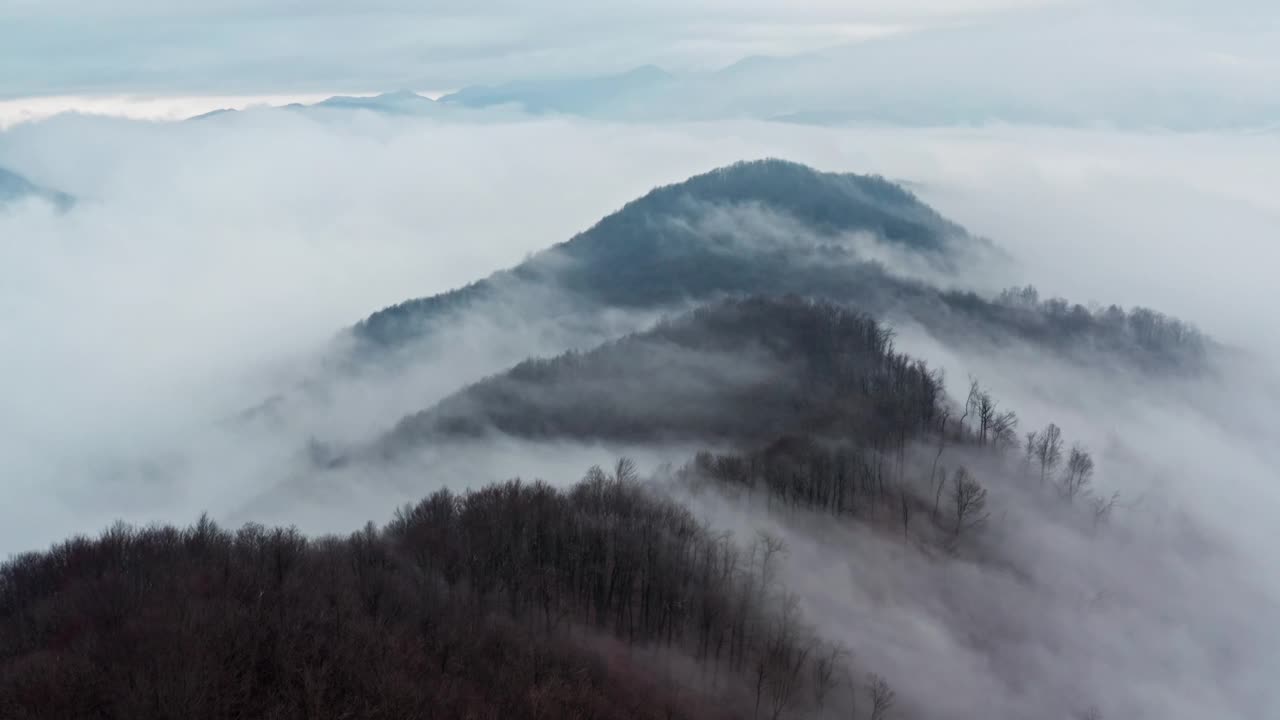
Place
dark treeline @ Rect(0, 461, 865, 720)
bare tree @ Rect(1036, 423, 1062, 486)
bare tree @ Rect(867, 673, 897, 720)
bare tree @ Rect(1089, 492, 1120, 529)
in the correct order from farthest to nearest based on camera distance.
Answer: bare tree @ Rect(1036, 423, 1062, 486) < bare tree @ Rect(1089, 492, 1120, 529) < bare tree @ Rect(867, 673, 897, 720) < dark treeline @ Rect(0, 461, 865, 720)

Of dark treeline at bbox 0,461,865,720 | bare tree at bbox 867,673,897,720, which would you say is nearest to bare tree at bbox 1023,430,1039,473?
dark treeline at bbox 0,461,865,720

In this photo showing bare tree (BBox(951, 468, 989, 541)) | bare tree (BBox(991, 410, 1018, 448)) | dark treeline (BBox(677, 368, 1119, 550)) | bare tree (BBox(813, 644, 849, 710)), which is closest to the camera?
bare tree (BBox(813, 644, 849, 710))

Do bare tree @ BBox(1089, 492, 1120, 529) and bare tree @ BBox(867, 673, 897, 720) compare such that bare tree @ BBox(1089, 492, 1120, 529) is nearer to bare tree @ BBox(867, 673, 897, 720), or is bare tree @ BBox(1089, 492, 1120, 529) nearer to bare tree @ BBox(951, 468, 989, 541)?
bare tree @ BBox(951, 468, 989, 541)

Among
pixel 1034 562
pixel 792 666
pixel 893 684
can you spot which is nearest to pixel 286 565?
pixel 792 666

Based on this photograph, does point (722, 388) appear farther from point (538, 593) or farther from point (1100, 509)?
point (538, 593)

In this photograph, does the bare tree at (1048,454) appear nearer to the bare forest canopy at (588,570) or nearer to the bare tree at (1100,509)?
the bare forest canopy at (588,570)

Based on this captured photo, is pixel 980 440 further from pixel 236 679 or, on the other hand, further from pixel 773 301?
pixel 236 679
